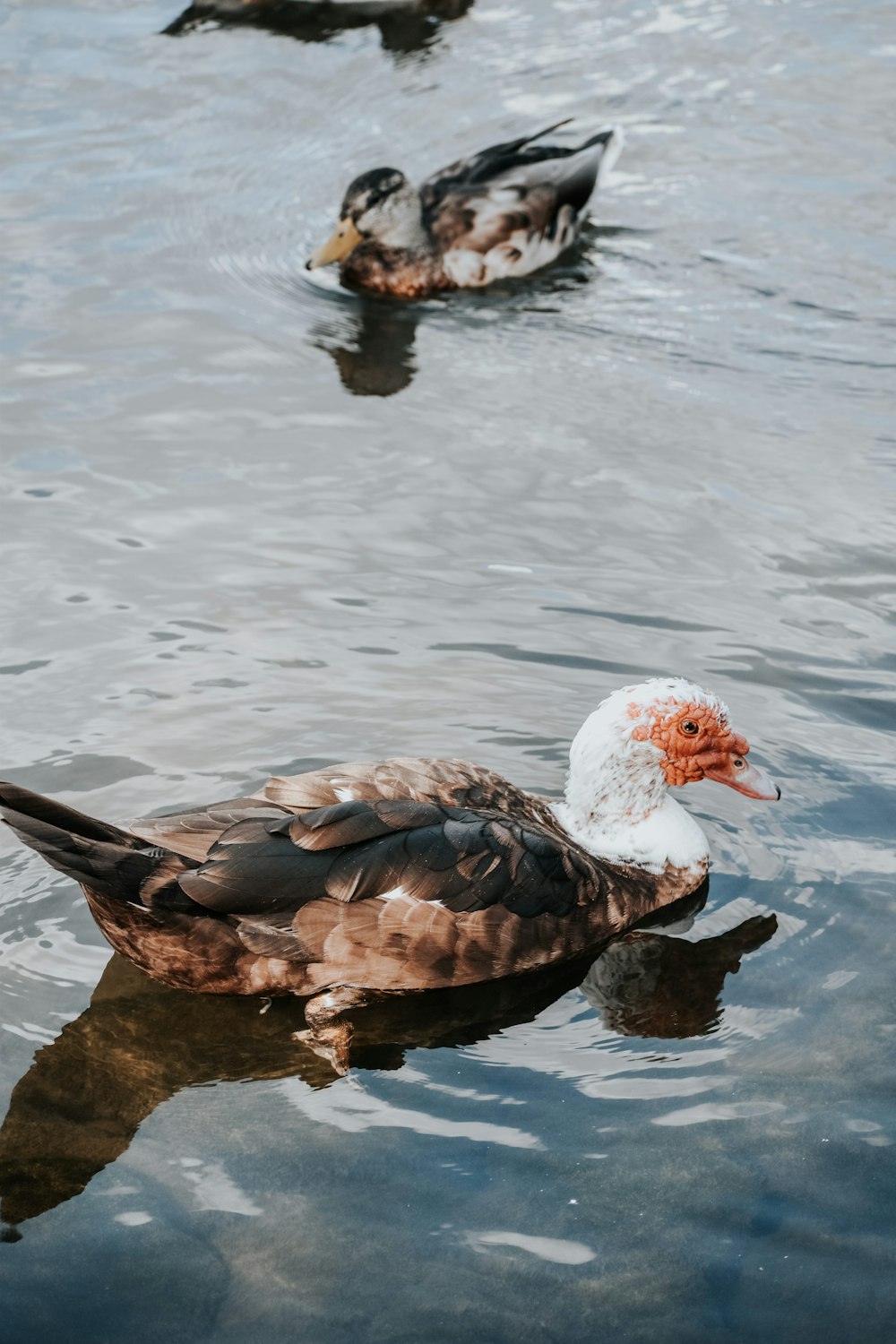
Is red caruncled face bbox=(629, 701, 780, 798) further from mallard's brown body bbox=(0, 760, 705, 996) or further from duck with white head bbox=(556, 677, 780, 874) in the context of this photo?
mallard's brown body bbox=(0, 760, 705, 996)

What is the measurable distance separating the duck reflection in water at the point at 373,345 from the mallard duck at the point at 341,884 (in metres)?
4.47

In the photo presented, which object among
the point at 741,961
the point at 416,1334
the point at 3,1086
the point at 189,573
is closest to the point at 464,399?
the point at 189,573

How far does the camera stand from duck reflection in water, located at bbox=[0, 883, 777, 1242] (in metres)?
5.21

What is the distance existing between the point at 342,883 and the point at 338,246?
683 cm

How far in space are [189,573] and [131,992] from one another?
9.34 feet

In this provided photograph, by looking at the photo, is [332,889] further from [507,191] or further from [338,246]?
[507,191]

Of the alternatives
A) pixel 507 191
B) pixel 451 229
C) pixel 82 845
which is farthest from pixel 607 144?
pixel 82 845

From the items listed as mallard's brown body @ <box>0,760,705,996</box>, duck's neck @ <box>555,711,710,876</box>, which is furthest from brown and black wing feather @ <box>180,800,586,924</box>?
duck's neck @ <box>555,711,710,876</box>

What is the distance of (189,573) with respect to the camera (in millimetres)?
8273

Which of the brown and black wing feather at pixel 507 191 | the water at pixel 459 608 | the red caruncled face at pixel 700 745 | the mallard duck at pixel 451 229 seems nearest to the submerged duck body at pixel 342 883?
the water at pixel 459 608

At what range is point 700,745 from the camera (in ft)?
21.1

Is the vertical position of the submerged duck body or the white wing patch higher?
the white wing patch

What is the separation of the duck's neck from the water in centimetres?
28

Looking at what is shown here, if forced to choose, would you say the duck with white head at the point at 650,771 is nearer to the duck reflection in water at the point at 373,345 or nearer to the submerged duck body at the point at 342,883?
the submerged duck body at the point at 342,883
